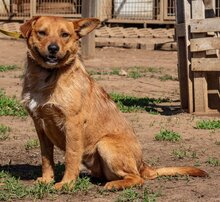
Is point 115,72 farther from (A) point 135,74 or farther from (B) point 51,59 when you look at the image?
(B) point 51,59

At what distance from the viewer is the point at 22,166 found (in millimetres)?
6848

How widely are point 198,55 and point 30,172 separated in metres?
4.71

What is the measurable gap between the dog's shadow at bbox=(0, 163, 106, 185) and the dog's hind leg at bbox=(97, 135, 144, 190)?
319 millimetres

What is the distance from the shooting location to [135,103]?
446 inches

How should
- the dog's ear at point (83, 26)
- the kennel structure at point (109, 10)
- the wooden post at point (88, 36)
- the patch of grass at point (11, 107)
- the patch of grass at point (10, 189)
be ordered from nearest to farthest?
the patch of grass at point (10, 189), the dog's ear at point (83, 26), the patch of grass at point (11, 107), the wooden post at point (88, 36), the kennel structure at point (109, 10)

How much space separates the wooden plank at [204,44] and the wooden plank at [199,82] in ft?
0.40

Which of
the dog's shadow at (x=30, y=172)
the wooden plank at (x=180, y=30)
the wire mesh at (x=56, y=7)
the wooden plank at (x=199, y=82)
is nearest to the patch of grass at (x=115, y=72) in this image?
the wooden plank at (x=180, y=30)

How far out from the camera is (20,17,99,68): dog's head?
5.57m

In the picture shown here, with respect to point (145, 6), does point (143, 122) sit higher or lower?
lower

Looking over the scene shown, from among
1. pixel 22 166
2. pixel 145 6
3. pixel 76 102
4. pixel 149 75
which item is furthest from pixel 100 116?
pixel 145 6

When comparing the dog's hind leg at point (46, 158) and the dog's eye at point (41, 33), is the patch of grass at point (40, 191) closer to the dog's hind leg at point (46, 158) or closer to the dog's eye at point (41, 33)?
the dog's hind leg at point (46, 158)

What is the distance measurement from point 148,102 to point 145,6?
12.6 m

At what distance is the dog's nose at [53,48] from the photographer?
5527 mm

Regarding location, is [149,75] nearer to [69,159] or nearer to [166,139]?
[166,139]
